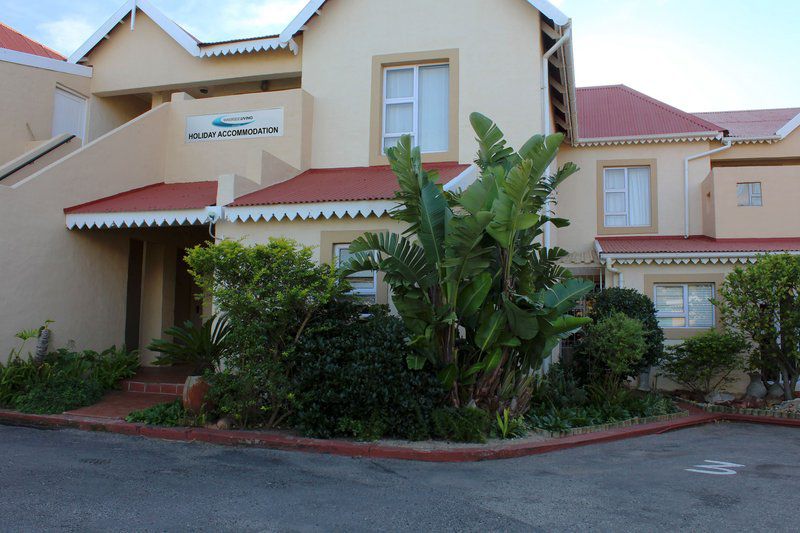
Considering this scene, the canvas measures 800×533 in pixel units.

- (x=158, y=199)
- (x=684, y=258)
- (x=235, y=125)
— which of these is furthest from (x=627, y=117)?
(x=158, y=199)

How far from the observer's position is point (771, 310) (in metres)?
11.6

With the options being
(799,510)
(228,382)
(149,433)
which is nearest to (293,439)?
(228,382)

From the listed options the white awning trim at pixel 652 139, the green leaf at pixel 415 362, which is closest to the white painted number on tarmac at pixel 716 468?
the green leaf at pixel 415 362

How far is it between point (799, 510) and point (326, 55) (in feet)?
35.8

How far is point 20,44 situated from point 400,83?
9.48 metres

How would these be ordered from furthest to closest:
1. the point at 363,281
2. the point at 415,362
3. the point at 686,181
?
the point at 686,181 → the point at 363,281 → the point at 415,362

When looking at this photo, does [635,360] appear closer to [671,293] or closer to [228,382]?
[671,293]

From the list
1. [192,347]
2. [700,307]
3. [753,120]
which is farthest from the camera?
[753,120]

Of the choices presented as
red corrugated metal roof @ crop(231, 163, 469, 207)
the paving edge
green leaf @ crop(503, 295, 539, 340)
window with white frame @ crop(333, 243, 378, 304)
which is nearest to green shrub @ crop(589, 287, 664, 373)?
the paving edge

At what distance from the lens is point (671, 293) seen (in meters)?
14.2

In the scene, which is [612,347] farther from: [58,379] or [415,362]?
[58,379]

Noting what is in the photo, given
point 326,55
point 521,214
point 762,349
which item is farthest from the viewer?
point 326,55

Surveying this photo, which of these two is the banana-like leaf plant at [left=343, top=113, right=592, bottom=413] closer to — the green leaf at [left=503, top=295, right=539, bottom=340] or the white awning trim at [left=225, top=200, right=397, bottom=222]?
the green leaf at [left=503, top=295, right=539, bottom=340]

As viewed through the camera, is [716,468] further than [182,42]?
No
